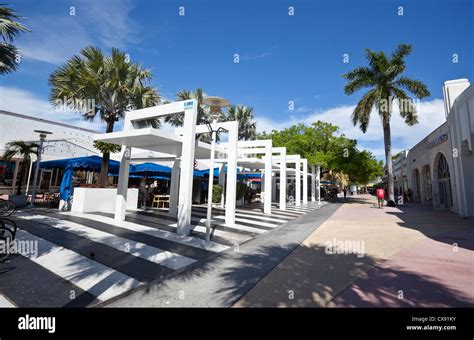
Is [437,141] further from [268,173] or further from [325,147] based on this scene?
[268,173]

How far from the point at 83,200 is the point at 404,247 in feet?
41.0

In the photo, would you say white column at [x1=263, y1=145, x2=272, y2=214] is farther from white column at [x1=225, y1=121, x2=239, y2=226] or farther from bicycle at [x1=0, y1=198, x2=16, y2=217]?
bicycle at [x1=0, y1=198, x2=16, y2=217]

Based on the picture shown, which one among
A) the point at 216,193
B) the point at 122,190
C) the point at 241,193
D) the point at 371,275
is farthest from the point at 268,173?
the point at 371,275

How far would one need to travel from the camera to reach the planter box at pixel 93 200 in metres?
11.1

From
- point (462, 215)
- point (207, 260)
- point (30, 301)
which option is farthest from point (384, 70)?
point (30, 301)

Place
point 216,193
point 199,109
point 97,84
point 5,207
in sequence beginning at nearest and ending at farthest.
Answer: point 5,207
point 97,84
point 216,193
point 199,109

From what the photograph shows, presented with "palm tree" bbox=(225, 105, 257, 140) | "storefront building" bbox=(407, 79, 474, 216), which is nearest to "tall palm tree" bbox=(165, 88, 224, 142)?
"palm tree" bbox=(225, 105, 257, 140)

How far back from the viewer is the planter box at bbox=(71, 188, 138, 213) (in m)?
11.1

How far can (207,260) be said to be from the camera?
5.23m

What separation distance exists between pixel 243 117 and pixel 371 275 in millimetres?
25153

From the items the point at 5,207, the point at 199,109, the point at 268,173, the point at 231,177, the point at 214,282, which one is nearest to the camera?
the point at 214,282

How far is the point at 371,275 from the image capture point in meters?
4.51
